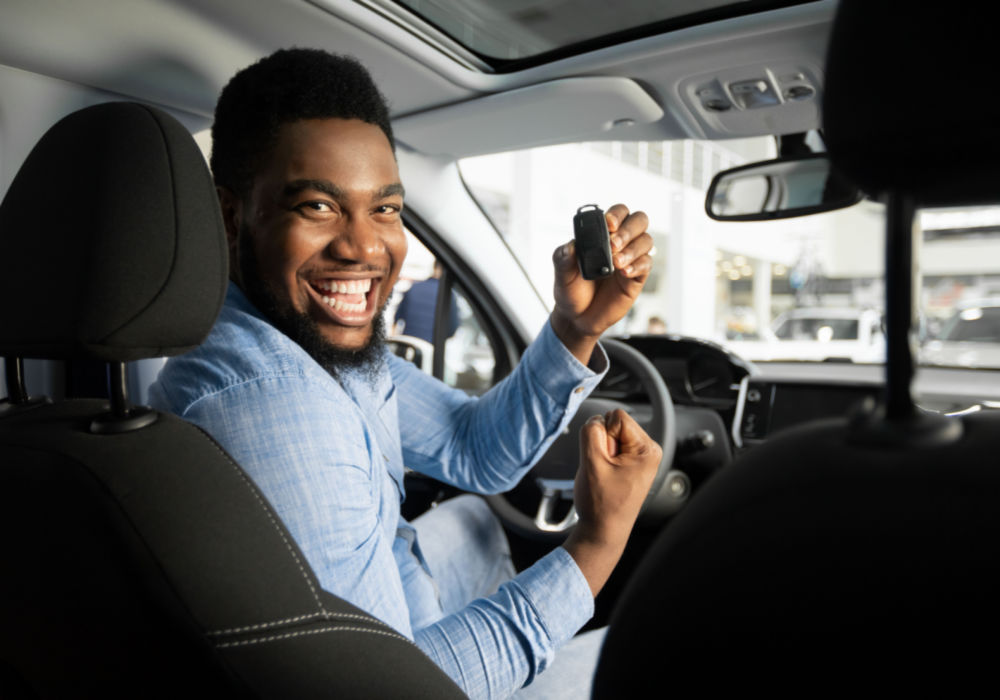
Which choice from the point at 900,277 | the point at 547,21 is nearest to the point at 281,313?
the point at 547,21

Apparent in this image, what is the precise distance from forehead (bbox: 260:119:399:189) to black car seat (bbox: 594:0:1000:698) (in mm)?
997

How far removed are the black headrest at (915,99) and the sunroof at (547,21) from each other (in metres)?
1.14

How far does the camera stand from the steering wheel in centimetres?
212

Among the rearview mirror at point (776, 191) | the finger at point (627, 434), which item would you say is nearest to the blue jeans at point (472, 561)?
the finger at point (627, 434)

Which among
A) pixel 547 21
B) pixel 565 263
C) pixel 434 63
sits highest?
pixel 547 21

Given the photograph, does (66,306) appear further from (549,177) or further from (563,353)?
(549,177)

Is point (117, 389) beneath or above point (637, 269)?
beneath

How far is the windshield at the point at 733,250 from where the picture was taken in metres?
2.54

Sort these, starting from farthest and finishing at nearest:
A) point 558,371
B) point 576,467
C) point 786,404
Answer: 1. point 786,404
2. point 576,467
3. point 558,371

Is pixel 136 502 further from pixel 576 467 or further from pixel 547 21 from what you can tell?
pixel 576 467

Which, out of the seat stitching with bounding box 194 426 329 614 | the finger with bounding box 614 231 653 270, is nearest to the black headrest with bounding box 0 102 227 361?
the seat stitching with bounding box 194 426 329 614

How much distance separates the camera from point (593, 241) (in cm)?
152

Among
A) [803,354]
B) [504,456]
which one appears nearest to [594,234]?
[504,456]

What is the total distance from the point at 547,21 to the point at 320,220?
0.83 m
